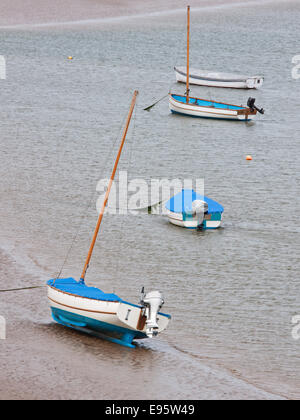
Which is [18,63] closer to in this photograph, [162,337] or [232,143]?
[232,143]

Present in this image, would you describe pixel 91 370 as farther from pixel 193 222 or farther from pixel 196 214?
pixel 193 222

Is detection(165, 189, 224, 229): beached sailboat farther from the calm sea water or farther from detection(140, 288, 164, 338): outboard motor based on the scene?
detection(140, 288, 164, 338): outboard motor

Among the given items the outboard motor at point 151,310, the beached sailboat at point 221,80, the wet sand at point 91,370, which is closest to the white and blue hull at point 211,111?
the beached sailboat at point 221,80

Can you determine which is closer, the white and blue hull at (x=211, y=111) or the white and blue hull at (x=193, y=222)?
the white and blue hull at (x=193, y=222)

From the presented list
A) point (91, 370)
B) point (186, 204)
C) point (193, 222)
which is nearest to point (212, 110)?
point (186, 204)

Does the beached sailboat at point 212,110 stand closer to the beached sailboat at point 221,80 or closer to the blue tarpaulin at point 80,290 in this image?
the beached sailboat at point 221,80

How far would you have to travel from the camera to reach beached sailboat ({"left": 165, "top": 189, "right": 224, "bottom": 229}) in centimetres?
3525

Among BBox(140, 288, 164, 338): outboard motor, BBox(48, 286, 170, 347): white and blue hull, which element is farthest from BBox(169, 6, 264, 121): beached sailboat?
BBox(140, 288, 164, 338): outboard motor

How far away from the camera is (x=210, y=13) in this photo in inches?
4749

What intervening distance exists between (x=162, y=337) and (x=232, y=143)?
32084mm

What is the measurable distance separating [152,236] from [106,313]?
40.3 feet

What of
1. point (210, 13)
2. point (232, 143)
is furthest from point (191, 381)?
point (210, 13)

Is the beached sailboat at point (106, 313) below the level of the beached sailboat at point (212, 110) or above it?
below

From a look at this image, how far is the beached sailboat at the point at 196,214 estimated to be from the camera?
116 ft
